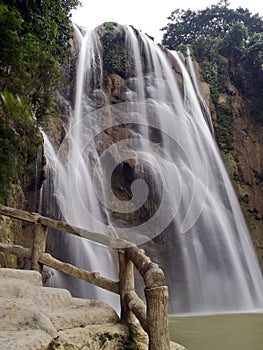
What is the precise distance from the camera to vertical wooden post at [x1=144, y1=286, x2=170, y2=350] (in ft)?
9.53

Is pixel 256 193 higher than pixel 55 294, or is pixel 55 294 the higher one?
pixel 256 193

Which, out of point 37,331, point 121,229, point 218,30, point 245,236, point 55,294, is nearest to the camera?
point 37,331

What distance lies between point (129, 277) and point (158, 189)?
939cm

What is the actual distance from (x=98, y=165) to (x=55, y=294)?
936cm

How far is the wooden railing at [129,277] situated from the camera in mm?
2951

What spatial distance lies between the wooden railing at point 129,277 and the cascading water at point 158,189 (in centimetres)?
513

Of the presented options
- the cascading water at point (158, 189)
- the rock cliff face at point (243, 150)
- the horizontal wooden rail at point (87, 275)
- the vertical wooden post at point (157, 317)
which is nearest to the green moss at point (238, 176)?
the rock cliff face at point (243, 150)

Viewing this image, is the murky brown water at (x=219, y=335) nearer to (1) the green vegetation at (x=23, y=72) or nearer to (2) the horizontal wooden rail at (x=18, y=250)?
(2) the horizontal wooden rail at (x=18, y=250)

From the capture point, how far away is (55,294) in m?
3.67

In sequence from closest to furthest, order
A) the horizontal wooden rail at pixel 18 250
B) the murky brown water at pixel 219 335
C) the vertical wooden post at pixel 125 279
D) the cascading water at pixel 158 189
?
1. the vertical wooden post at pixel 125 279
2. the horizontal wooden rail at pixel 18 250
3. the murky brown water at pixel 219 335
4. the cascading water at pixel 158 189

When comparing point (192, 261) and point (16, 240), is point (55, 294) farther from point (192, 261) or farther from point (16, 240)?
point (192, 261)

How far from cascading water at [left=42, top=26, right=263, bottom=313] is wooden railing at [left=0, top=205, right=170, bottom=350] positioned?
5133 millimetres

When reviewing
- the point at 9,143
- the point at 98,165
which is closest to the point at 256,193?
the point at 98,165

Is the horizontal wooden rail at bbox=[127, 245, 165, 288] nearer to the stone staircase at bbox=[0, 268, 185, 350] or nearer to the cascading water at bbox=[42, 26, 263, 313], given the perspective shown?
the stone staircase at bbox=[0, 268, 185, 350]
